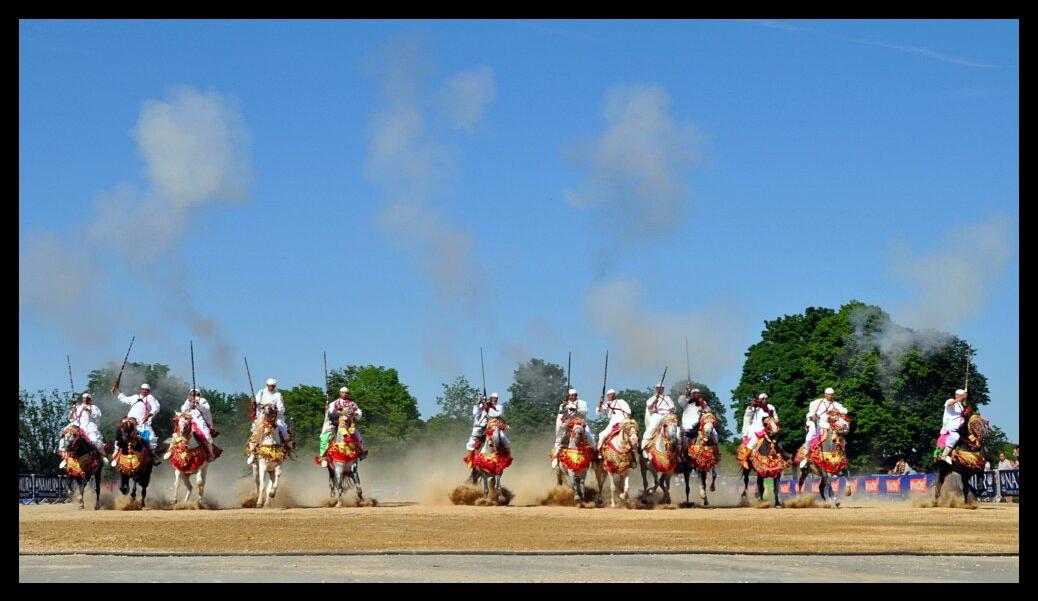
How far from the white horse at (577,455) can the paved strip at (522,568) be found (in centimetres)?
1746

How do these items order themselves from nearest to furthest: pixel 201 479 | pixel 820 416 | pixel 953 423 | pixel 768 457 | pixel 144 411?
pixel 953 423, pixel 820 416, pixel 768 457, pixel 201 479, pixel 144 411

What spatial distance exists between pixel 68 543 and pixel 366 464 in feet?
159

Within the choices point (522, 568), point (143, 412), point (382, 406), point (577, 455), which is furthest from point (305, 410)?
point (522, 568)

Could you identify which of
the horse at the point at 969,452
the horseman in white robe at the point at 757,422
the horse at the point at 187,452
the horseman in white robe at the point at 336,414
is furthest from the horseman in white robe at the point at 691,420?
the horse at the point at 187,452

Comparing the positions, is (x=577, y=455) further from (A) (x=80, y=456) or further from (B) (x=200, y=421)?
(A) (x=80, y=456)

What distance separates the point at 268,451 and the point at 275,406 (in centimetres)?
129

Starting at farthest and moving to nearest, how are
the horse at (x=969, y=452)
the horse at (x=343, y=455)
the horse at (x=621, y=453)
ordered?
1. the horse at (x=343, y=455)
2. the horse at (x=621, y=453)
3. the horse at (x=969, y=452)

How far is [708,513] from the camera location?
35781 mm

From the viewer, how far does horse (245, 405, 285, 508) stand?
132 ft

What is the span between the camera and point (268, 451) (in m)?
40.2

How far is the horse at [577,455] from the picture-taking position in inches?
1558

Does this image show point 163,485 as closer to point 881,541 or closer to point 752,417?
point 752,417

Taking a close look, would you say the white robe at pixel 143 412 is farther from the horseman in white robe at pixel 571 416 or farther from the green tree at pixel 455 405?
the green tree at pixel 455 405

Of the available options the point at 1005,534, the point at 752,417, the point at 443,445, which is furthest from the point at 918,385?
the point at 1005,534
